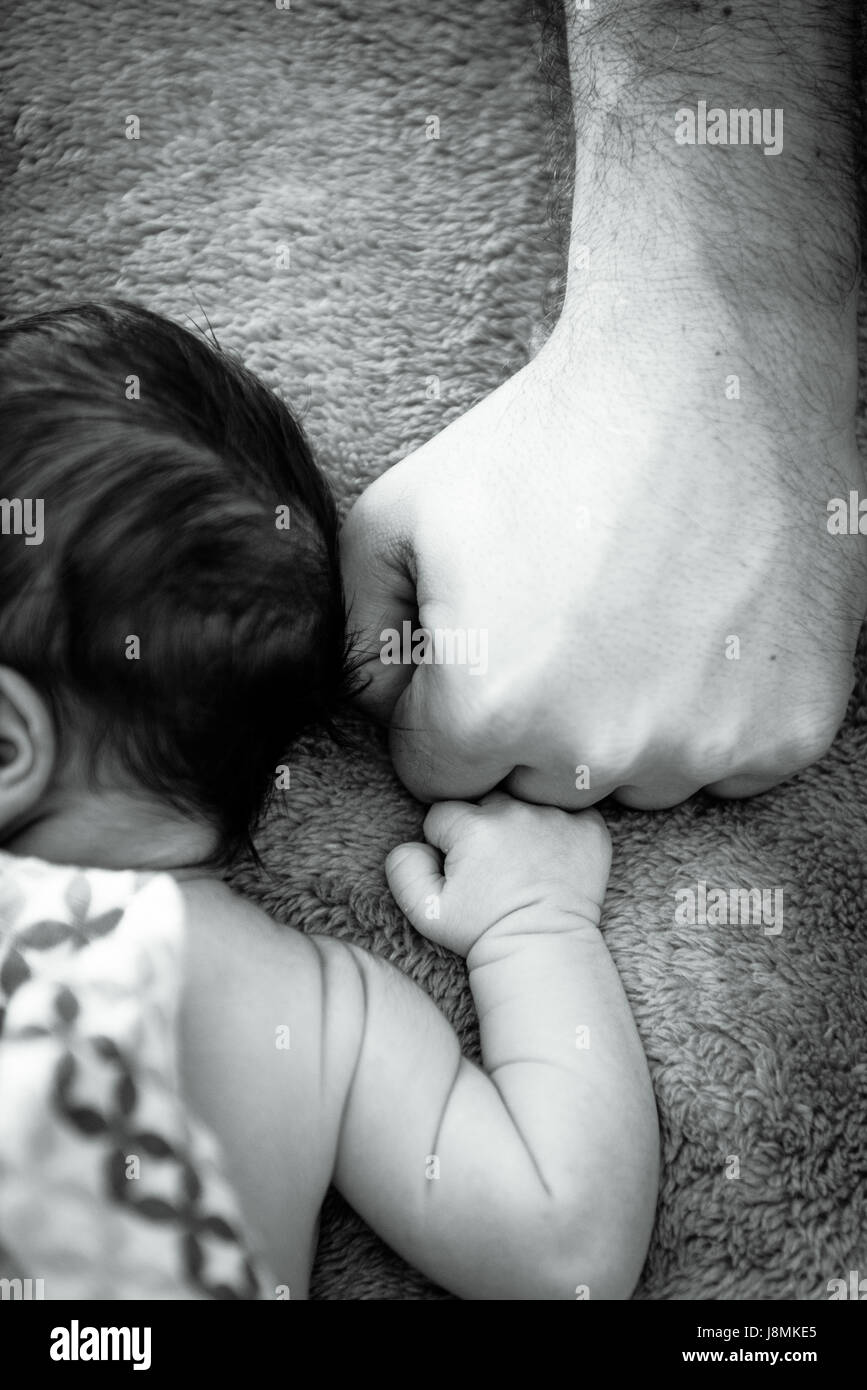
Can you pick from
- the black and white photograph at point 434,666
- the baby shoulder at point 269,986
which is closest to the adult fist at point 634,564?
the black and white photograph at point 434,666

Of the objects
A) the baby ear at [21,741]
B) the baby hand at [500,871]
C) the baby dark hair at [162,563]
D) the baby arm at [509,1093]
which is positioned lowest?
the baby arm at [509,1093]

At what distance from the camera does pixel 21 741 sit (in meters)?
0.75

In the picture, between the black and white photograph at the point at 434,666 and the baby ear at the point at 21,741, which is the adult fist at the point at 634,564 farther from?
the baby ear at the point at 21,741

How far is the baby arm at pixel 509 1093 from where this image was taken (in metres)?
0.78

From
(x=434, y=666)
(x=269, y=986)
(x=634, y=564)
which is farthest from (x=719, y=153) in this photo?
(x=269, y=986)

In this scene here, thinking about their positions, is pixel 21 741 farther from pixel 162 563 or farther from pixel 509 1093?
pixel 509 1093

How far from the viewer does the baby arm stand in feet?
2.55

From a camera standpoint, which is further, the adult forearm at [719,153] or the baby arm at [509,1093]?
the adult forearm at [719,153]

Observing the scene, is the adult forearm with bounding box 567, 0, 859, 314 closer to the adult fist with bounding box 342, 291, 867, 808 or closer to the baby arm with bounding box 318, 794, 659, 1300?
the adult fist with bounding box 342, 291, 867, 808

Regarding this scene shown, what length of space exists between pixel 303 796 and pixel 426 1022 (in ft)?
0.69

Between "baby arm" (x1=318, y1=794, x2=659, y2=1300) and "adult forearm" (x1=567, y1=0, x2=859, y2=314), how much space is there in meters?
0.45

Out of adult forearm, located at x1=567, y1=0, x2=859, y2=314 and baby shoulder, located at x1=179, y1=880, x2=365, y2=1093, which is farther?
adult forearm, located at x1=567, y1=0, x2=859, y2=314

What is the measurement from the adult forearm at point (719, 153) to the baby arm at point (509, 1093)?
453 millimetres

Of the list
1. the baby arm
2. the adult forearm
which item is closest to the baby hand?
the baby arm
